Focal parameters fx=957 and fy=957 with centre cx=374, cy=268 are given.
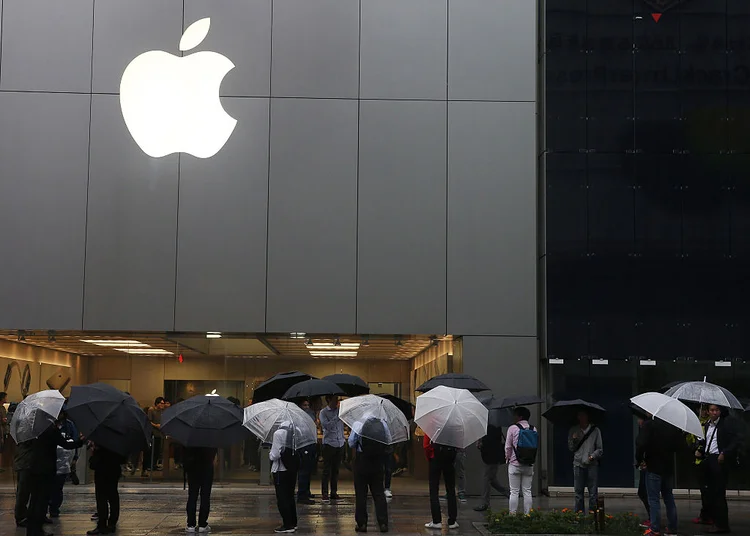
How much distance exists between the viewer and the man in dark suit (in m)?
13.4

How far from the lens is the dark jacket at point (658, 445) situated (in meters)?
12.6

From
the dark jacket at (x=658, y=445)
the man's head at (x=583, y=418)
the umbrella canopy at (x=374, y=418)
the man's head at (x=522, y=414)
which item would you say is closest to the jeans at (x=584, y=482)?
the man's head at (x=583, y=418)

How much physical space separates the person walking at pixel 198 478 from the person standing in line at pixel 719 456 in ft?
22.7

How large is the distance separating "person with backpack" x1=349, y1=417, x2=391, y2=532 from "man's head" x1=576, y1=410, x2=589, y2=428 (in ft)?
10.0

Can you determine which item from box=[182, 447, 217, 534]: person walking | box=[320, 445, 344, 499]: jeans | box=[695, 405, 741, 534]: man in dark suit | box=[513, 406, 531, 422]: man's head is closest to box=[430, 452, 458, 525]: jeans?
box=[513, 406, 531, 422]: man's head

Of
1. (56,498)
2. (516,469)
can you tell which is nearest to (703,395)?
(516,469)

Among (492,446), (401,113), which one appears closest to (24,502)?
(492,446)

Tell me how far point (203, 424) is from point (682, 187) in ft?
35.7

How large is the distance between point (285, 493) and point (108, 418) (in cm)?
260

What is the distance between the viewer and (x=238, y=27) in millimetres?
18625

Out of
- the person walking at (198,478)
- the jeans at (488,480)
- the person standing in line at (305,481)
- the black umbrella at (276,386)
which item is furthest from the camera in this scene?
the black umbrella at (276,386)

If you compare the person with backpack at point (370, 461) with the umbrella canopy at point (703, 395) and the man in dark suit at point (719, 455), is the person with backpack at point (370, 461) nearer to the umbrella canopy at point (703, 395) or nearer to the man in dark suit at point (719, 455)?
the umbrella canopy at point (703, 395)

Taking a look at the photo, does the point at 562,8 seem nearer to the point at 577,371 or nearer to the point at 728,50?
the point at 728,50

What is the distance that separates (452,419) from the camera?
41.8 ft
